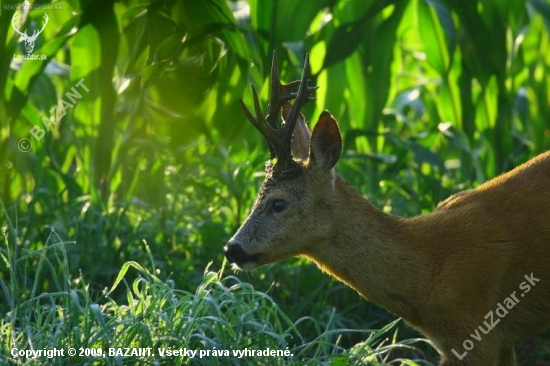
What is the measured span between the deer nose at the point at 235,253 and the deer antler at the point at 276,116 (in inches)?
18.0

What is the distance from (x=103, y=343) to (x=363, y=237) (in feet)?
4.30

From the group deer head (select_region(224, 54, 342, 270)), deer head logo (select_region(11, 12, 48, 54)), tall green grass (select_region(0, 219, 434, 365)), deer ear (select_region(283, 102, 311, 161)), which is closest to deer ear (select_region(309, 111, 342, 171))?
deer head (select_region(224, 54, 342, 270))

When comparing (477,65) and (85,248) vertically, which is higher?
(477,65)

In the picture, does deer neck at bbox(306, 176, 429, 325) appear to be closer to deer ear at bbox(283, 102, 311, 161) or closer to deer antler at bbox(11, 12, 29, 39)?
deer ear at bbox(283, 102, 311, 161)

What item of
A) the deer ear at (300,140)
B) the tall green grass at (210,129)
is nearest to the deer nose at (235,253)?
the deer ear at (300,140)

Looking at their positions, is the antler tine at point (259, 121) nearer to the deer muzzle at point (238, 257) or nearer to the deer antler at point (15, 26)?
the deer muzzle at point (238, 257)

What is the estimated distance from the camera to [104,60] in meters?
7.12

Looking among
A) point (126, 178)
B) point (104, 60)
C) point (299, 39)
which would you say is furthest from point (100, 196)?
point (299, 39)

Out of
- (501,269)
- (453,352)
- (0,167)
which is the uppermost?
(0,167)

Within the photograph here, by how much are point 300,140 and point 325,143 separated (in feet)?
1.34

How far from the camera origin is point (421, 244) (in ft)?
16.5

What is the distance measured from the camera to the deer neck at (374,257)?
16.3ft

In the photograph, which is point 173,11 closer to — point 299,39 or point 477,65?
point 299,39

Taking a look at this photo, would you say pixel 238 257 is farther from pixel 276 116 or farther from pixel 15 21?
pixel 15 21
